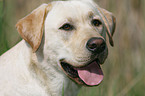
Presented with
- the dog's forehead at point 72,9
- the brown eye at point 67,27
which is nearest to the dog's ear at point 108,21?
the dog's forehead at point 72,9

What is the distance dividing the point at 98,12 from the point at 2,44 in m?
1.35

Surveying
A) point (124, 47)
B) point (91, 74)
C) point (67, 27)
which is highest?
point (67, 27)

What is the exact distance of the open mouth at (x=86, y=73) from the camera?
3057mm

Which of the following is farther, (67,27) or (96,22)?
(96,22)

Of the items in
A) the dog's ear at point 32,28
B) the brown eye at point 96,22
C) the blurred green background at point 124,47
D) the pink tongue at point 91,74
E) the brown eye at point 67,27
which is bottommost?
the blurred green background at point 124,47

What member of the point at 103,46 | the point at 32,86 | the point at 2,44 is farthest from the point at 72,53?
the point at 2,44

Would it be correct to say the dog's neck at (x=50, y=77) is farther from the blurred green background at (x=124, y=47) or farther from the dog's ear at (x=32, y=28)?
the blurred green background at (x=124, y=47)

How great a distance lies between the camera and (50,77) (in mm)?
3141

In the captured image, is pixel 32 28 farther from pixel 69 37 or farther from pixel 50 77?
pixel 50 77

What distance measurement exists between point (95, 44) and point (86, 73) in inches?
16.4

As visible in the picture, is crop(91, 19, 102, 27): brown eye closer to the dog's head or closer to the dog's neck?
the dog's head

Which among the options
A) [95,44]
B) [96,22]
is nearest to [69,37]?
[95,44]

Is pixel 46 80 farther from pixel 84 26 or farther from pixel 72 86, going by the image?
pixel 84 26

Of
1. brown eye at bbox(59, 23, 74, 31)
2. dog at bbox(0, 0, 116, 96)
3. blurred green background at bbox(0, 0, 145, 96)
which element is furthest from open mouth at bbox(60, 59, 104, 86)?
blurred green background at bbox(0, 0, 145, 96)
